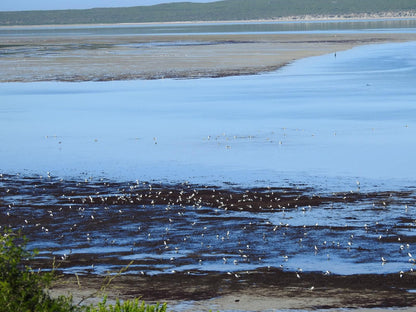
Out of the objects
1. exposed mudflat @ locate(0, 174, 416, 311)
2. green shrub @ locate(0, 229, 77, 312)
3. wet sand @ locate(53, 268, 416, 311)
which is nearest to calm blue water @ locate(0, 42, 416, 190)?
exposed mudflat @ locate(0, 174, 416, 311)

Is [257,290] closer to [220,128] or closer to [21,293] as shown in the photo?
[21,293]

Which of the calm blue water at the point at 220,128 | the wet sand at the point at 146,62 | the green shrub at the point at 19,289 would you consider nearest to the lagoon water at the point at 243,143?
the calm blue water at the point at 220,128

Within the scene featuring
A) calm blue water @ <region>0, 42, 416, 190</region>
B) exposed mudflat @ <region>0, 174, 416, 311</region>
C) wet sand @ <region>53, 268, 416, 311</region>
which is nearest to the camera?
wet sand @ <region>53, 268, 416, 311</region>

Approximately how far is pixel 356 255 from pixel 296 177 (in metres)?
6.11

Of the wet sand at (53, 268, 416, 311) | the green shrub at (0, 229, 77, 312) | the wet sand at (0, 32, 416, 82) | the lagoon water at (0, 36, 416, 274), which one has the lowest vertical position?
the wet sand at (53, 268, 416, 311)

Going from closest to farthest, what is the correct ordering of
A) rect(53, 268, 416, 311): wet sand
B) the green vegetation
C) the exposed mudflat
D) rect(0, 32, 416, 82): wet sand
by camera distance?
the green vegetation < rect(53, 268, 416, 311): wet sand < the exposed mudflat < rect(0, 32, 416, 82): wet sand

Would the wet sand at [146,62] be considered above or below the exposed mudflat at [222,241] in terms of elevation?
above

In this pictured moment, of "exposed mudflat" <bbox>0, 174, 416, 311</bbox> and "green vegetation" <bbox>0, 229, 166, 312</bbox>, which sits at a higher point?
"green vegetation" <bbox>0, 229, 166, 312</bbox>

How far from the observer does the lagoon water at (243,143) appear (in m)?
13.4

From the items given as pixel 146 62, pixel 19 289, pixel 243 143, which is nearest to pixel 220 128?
pixel 243 143

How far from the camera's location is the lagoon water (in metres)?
13.4

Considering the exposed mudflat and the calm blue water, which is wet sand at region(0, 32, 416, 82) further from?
the exposed mudflat

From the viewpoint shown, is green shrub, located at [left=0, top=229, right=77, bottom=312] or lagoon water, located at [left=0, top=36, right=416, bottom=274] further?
lagoon water, located at [left=0, top=36, right=416, bottom=274]

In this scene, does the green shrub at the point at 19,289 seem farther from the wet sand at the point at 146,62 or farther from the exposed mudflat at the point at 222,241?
the wet sand at the point at 146,62
